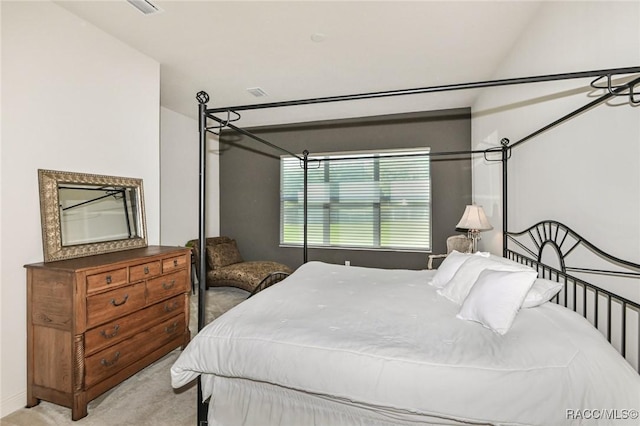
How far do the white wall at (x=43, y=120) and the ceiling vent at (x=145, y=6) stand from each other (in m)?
0.56

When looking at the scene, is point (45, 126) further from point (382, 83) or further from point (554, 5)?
point (554, 5)

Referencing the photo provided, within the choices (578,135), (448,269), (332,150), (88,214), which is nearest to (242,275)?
(88,214)

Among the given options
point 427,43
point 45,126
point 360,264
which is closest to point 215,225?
point 360,264

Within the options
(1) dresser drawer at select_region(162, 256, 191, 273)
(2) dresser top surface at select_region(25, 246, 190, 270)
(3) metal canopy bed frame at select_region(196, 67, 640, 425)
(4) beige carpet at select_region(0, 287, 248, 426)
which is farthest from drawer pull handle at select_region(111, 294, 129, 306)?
(3) metal canopy bed frame at select_region(196, 67, 640, 425)

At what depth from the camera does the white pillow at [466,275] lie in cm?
194

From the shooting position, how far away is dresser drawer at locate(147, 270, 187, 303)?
253cm

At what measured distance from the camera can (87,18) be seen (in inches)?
97.8

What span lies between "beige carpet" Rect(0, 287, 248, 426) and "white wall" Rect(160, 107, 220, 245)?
2762 mm

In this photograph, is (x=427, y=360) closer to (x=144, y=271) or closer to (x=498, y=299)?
(x=498, y=299)

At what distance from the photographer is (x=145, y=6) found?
2330 mm

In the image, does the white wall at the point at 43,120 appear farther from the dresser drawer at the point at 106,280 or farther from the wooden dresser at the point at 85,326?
the dresser drawer at the point at 106,280

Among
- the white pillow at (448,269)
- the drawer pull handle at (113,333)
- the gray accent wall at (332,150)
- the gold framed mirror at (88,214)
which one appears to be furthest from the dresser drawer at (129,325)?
the gray accent wall at (332,150)

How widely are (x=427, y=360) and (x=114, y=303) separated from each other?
2101mm

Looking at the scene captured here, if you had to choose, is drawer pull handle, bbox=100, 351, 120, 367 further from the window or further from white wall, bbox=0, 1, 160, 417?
the window
